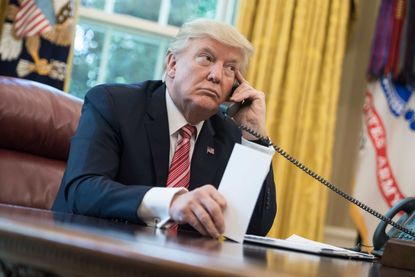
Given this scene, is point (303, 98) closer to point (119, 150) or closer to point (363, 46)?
point (363, 46)

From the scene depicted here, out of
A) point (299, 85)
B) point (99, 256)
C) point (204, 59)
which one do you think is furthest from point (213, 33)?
point (299, 85)

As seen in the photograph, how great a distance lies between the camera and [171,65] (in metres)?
1.97

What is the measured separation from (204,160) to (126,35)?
186cm

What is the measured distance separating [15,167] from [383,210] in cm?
210

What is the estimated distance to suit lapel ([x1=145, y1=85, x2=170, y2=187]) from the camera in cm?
176

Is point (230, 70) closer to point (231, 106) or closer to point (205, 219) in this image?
point (231, 106)

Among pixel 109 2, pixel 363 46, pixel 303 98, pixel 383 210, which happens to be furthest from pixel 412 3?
pixel 109 2

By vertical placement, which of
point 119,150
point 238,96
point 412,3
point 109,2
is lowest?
point 119,150

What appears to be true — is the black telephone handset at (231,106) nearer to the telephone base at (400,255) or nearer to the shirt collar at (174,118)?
the shirt collar at (174,118)

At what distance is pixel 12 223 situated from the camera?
84 cm

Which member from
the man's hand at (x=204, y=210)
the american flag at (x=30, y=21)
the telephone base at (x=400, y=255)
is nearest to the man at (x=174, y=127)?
the man's hand at (x=204, y=210)

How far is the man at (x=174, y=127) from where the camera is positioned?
1.66m

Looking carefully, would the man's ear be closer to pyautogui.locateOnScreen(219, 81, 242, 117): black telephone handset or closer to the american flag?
pyautogui.locateOnScreen(219, 81, 242, 117): black telephone handset

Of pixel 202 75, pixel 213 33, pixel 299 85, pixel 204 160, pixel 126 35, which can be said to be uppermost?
pixel 126 35
